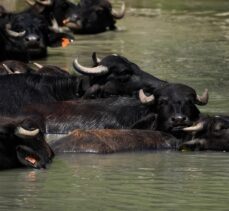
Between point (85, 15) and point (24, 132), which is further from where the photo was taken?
point (85, 15)

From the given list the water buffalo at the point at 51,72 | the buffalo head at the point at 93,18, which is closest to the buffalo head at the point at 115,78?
the water buffalo at the point at 51,72

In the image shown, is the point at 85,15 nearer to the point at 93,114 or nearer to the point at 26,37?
the point at 26,37

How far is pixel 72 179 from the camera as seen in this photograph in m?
11.2

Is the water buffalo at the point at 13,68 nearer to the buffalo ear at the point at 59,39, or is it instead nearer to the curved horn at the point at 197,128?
the curved horn at the point at 197,128

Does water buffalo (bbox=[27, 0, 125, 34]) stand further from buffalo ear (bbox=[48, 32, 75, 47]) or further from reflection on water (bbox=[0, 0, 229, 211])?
reflection on water (bbox=[0, 0, 229, 211])

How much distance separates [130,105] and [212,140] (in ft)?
4.89

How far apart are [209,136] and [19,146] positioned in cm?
244

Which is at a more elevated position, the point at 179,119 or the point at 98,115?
the point at 179,119

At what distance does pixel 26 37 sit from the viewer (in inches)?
852

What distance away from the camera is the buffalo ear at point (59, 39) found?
22.3 metres

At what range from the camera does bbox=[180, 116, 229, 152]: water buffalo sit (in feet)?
42.7

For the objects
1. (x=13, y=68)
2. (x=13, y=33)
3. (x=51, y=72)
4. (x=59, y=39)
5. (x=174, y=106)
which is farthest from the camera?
(x=59, y=39)

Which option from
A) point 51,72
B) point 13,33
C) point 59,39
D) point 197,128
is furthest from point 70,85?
point 59,39

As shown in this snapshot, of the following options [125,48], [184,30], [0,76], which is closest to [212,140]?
[0,76]
